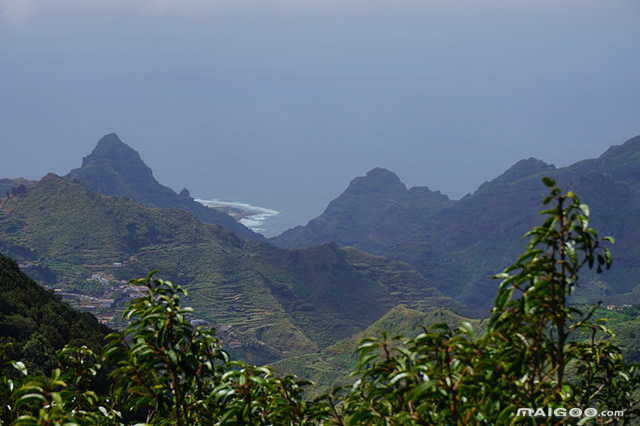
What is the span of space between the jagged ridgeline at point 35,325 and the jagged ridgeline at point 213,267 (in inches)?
1673

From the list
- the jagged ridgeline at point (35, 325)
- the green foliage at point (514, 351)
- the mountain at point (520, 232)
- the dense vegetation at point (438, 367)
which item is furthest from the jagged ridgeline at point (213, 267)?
the green foliage at point (514, 351)

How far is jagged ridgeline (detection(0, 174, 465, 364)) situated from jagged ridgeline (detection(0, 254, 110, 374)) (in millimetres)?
42483

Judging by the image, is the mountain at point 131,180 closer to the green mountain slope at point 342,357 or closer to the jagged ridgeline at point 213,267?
the jagged ridgeline at point 213,267

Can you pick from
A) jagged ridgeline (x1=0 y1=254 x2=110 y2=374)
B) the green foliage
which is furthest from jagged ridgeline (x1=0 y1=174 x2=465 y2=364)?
the green foliage

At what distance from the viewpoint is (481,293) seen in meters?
144

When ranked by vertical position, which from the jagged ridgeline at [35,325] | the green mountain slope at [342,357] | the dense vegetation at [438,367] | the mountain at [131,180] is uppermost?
the mountain at [131,180]

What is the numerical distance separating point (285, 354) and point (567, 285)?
7589 cm

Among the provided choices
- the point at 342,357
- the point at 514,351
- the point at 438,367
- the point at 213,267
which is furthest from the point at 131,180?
the point at 514,351

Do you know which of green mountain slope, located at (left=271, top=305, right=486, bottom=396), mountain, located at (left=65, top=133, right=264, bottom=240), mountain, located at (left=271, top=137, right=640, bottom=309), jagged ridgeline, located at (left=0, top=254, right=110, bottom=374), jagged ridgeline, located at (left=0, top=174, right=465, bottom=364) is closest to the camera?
jagged ridgeline, located at (left=0, top=254, right=110, bottom=374)

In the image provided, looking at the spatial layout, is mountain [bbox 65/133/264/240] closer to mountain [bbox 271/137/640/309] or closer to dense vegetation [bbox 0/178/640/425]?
mountain [bbox 271/137/640/309]

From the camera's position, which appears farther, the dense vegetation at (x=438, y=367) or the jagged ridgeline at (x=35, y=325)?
the jagged ridgeline at (x=35, y=325)

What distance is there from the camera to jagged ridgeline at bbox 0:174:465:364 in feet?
290

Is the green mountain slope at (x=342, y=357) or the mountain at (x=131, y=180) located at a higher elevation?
the mountain at (x=131, y=180)

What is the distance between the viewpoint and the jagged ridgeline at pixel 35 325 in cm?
2381
